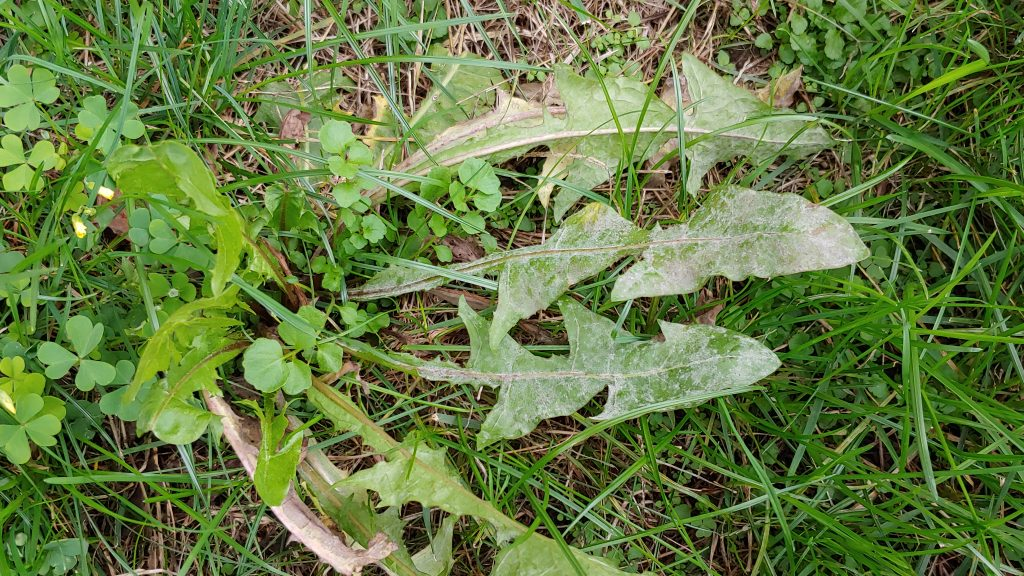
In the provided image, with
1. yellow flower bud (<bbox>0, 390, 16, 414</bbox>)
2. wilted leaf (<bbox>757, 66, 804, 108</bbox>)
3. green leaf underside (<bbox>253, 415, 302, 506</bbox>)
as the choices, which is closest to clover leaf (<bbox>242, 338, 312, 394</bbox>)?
green leaf underside (<bbox>253, 415, 302, 506</bbox>)

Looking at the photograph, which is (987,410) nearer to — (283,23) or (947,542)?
(947,542)

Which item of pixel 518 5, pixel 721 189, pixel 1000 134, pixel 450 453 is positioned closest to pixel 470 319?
pixel 450 453

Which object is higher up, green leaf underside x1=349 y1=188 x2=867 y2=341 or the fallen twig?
green leaf underside x1=349 y1=188 x2=867 y2=341

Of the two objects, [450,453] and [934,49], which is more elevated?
[934,49]

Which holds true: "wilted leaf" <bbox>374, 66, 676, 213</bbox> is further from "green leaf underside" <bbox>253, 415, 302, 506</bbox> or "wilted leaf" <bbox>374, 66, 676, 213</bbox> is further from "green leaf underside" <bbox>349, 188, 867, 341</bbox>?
"green leaf underside" <bbox>253, 415, 302, 506</bbox>

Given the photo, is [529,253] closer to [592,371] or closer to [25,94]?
[592,371]
